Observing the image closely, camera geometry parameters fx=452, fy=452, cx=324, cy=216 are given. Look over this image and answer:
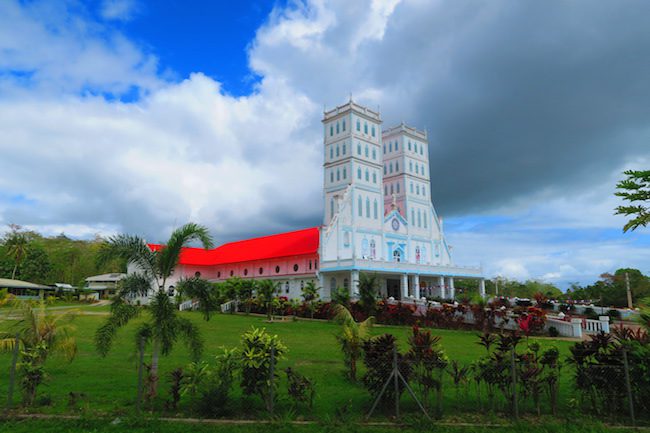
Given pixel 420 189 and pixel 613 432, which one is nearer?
pixel 613 432

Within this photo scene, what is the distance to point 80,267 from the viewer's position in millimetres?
67750

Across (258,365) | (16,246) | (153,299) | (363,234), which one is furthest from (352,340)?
(16,246)

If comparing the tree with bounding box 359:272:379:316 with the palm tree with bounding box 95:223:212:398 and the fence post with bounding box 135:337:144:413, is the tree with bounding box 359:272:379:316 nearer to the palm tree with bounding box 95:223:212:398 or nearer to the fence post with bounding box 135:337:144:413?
the palm tree with bounding box 95:223:212:398

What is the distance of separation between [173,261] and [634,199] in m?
11.0

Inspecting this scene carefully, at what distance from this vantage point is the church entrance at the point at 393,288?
44.3 m

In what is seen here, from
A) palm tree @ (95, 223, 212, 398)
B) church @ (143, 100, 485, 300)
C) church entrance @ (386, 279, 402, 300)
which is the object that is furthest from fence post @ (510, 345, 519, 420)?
church entrance @ (386, 279, 402, 300)

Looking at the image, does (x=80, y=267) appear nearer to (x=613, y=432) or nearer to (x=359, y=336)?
(x=359, y=336)

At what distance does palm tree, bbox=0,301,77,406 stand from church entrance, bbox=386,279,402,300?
117 ft

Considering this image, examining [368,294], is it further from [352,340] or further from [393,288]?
[393,288]

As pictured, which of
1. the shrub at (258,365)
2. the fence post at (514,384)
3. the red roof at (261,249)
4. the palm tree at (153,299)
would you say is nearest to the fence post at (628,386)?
the fence post at (514,384)

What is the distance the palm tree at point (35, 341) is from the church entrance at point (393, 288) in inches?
1408

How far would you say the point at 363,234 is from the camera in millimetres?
43000

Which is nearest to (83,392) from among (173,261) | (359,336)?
(173,261)

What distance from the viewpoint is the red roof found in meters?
43.4
